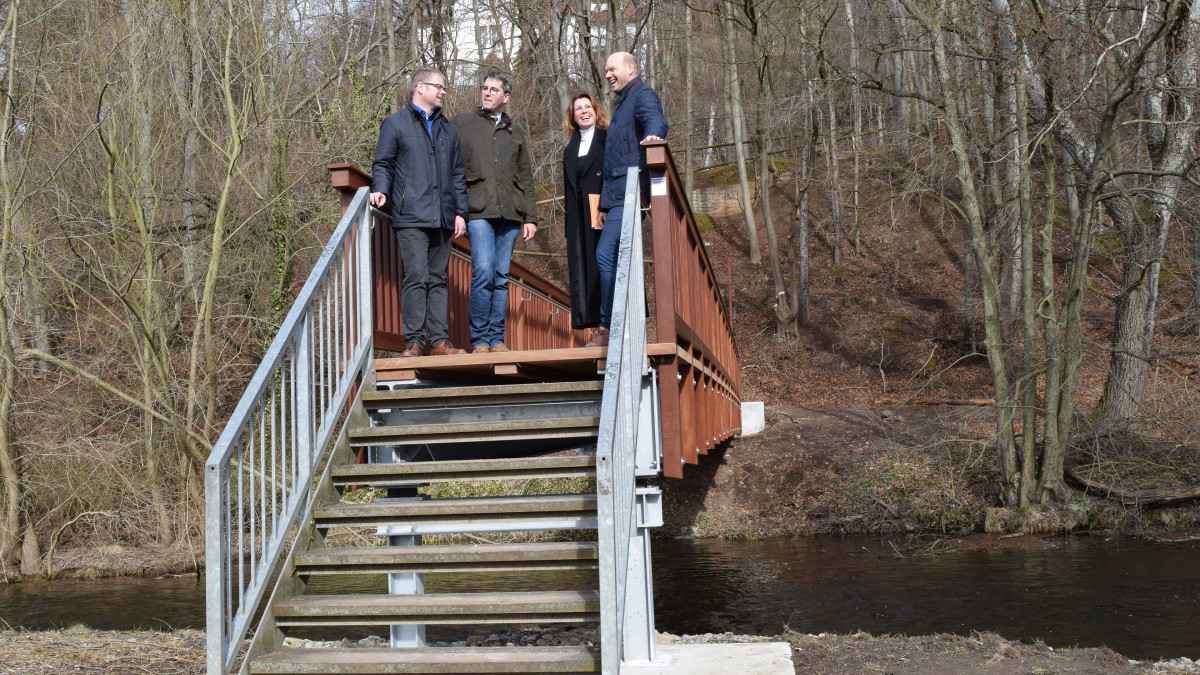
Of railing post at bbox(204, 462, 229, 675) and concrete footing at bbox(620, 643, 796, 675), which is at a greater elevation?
railing post at bbox(204, 462, 229, 675)

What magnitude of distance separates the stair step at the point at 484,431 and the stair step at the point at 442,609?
87cm

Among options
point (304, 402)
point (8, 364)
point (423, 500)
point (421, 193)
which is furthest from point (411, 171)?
point (8, 364)

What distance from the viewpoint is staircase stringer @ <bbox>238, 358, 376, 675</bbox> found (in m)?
4.28

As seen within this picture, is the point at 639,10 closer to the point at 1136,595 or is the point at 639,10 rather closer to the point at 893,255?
the point at 893,255

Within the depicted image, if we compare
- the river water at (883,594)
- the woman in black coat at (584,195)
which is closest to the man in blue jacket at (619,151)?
the woman in black coat at (584,195)

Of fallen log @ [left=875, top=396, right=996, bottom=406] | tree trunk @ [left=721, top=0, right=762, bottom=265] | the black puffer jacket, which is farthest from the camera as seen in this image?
tree trunk @ [left=721, top=0, right=762, bottom=265]

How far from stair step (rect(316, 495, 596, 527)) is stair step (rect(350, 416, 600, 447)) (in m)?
0.37

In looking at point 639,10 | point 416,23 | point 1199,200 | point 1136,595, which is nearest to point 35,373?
point 416,23

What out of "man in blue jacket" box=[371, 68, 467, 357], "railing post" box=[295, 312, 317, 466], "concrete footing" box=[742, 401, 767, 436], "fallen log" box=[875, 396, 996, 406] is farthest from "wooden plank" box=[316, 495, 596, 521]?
"concrete footing" box=[742, 401, 767, 436]

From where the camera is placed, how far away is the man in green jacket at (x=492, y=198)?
250 inches

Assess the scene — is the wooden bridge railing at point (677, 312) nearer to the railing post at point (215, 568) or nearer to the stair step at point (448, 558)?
the stair step at point (448, 558)

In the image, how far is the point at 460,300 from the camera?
7.70 metres

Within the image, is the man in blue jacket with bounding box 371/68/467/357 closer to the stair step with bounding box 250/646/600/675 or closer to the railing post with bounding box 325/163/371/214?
the railing post with bounding box 325/163/371/214

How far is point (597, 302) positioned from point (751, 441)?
1151 cm
